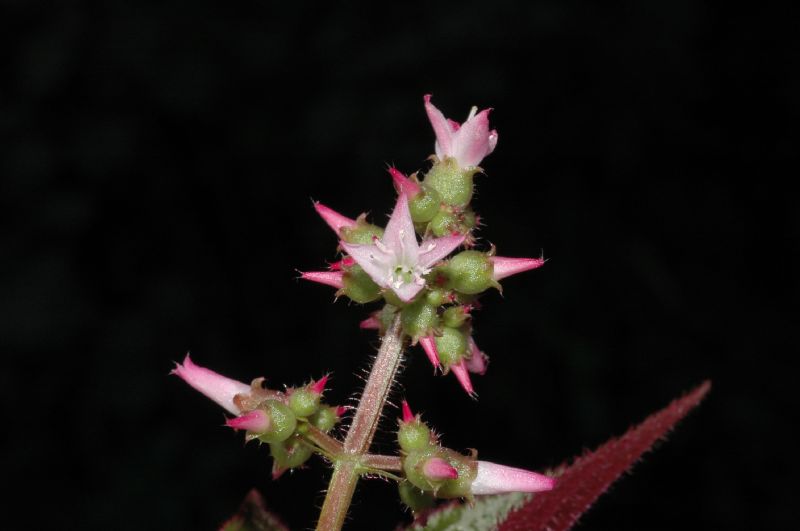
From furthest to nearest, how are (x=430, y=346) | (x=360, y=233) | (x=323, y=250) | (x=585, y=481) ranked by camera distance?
1. (x=323, y=250)
2. (x=585, y=481)
3. (x=360, y=233)
4. (x=430, y=346)

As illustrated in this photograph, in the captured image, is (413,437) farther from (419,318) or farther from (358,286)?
(358,286)

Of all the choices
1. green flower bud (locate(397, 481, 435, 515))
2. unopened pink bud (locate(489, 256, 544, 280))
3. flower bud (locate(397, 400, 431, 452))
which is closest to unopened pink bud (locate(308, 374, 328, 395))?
flower bud (locate(397, 400, 431, 452))

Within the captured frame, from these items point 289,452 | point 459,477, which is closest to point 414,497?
point 459,477

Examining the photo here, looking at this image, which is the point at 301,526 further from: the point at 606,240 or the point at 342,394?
the point at 606,240

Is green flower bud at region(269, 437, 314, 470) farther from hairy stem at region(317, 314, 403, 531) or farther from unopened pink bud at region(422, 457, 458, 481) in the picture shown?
unopened pink bud at region(422, 457, 458, 481)

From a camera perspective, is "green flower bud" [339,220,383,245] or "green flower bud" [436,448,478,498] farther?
"green flower bud" [339,220,383,245]

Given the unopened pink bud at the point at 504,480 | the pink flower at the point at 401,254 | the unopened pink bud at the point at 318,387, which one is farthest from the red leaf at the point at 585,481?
the pink flower at the point at 401,254

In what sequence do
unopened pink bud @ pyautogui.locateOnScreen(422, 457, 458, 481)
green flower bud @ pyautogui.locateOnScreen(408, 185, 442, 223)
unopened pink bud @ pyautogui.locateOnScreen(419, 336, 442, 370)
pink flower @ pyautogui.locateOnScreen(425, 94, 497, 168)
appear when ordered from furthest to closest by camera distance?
pink flower @ pyautogui.locateOnScreen(425, 94, 497, 168) → green flower bud @ pyautogui.locateOnScreen(408, 185, 442, 223) → unopened pink bud @ pyautogui.locateOnScreen(419, 336, 442, 370) → unopened pink bud @ pyautogui.locateOnScreen(422, 457, 458, 481)

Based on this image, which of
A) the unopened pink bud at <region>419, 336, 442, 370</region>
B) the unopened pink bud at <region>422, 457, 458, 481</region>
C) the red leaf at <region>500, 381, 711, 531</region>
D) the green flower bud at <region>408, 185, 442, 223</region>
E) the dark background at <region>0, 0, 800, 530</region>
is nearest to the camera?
the unopened pink bud at <region>422, 457, 458, 481</region>
